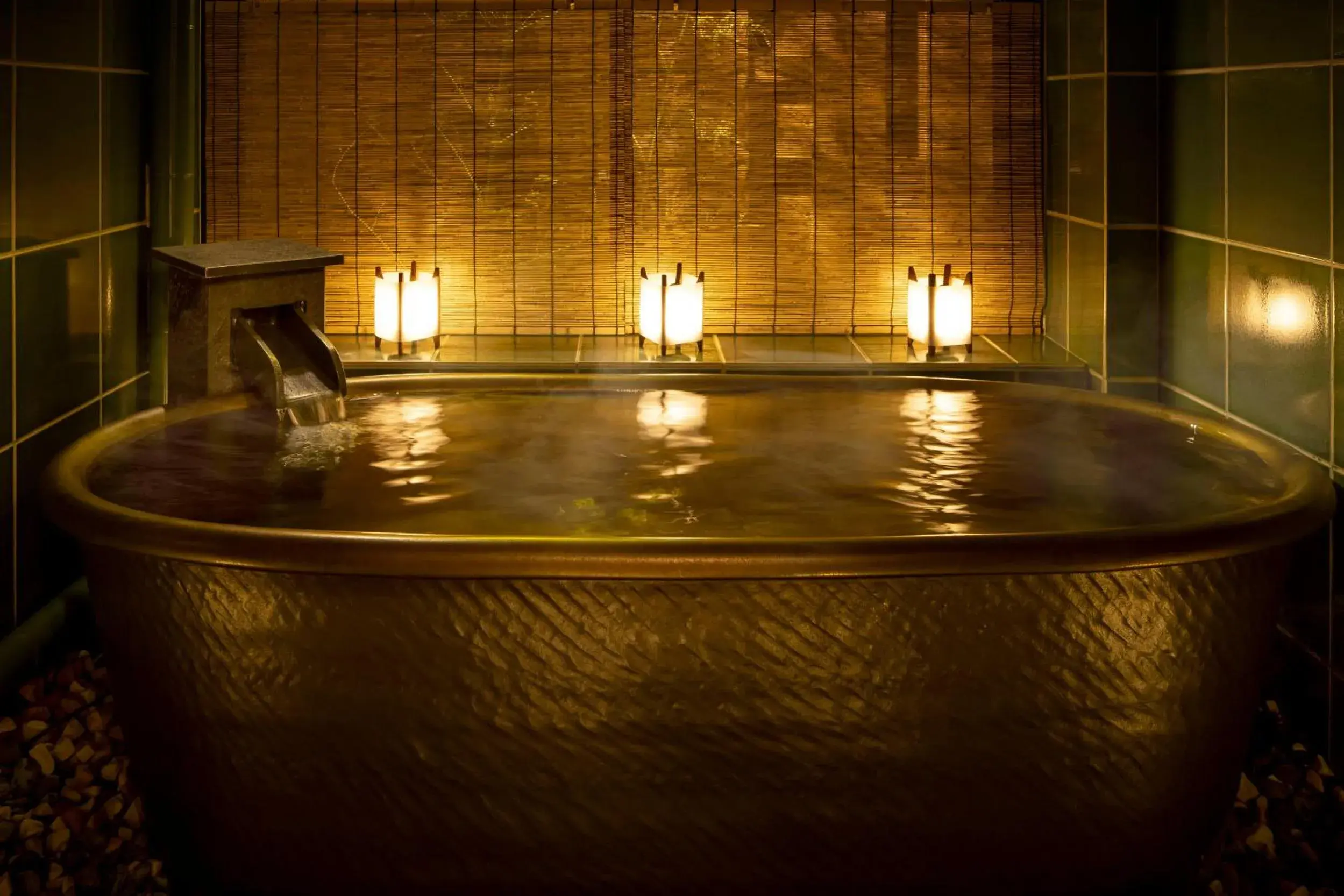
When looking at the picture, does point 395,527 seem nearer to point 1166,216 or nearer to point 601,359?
point 601,359

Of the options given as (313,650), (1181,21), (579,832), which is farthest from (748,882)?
(1181,21)

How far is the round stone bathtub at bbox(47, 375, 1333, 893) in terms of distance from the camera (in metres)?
1.76

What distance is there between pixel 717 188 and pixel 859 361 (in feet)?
2.80

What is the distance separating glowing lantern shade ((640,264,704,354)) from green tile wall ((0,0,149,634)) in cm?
139

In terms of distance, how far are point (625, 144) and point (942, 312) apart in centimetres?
115

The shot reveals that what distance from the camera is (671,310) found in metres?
4.11

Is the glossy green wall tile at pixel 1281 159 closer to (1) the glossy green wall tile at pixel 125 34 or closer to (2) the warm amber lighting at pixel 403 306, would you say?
(2) the warm amber lighting at pixel 403 306

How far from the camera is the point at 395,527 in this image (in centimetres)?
203

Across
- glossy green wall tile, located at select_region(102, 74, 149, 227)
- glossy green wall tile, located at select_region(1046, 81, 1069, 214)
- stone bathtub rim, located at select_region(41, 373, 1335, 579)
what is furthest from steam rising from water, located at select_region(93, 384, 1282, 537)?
glossy green wall tile, located at select_region(1046, 81, 1069, 214)

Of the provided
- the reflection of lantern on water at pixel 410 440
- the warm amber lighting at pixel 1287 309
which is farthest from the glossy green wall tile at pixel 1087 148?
the reflection of lantern on water at pixel 410 440

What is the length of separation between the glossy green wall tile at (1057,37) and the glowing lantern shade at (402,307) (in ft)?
6.40

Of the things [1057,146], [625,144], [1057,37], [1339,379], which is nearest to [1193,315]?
[1339,379]

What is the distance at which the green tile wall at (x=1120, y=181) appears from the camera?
3.67 meters

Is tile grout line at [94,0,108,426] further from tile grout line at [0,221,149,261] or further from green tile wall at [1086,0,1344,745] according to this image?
green tile wall at [1086,0,1344,745]
